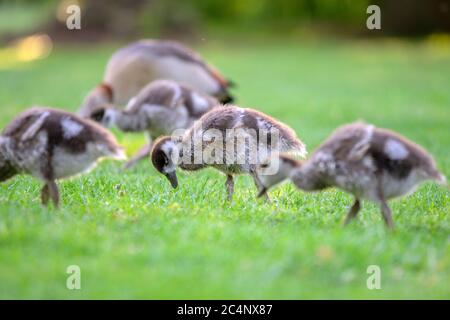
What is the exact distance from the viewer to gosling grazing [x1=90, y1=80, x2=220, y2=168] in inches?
353

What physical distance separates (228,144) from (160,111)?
8.25 ft

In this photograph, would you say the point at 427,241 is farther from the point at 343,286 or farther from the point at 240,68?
the point at 240,68

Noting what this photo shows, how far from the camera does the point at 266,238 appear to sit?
5285mm

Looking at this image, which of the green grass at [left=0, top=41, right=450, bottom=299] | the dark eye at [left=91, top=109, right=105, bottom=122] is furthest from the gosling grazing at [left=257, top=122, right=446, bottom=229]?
the dark eye at [left=91, top=109, right=105, bottom=122]

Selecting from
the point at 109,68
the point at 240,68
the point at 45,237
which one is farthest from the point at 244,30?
the point at 45,237

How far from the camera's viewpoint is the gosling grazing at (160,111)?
8969 mm

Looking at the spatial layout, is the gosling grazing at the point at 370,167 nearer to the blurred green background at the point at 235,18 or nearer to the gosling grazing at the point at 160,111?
the gosling grazing at the point at 160,111

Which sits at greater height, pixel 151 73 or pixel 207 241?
pixel 151 73

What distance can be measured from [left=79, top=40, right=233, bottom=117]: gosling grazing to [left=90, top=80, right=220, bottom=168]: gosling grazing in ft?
4.09

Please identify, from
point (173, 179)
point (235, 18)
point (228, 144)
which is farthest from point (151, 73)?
point (235, 18)

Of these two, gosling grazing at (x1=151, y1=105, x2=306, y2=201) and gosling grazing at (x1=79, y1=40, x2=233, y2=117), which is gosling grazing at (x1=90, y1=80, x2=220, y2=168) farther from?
gosling grazing at (x1=151, y1=105, x2=306, y2=201)

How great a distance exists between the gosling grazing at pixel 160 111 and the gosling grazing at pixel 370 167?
133 inches

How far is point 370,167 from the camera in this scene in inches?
217

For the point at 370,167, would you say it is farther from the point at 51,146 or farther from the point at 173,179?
the point at 51,146
